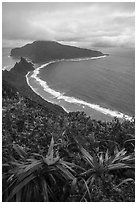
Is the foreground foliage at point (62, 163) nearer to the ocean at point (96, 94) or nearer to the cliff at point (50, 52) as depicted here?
the ocean at point (96, 94)

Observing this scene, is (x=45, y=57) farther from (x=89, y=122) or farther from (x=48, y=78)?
(x=89, y=122)

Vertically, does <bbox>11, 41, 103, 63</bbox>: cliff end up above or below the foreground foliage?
above

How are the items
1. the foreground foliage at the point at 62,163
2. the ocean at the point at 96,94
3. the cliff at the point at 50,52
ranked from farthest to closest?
the cliff at the point at 50,52
the ocean at the point at 96,94
the foreground foliage at the point at 62,163

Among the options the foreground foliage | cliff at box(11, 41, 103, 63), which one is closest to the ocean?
cliff at box(11, 41, 103, 63)

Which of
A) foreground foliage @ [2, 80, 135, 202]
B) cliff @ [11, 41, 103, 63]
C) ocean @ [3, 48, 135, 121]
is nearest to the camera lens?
foreground foliage @ [2, 80, 135, 202]

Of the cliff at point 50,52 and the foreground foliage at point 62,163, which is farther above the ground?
the cliff at point 50,52

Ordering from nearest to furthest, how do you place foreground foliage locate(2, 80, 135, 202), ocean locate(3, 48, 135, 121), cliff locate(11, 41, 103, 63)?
1. foreground foliage locate(2, 80, 135, 202)
2. ocean locate(3, 48, 135, 121)
3. cliff locate(11, 41, 103, 63)

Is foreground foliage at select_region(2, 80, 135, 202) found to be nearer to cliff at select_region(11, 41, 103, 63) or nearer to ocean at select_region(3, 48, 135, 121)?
ocean at select_region(3, 48, 135, 121)

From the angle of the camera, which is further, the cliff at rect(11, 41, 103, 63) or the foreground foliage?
the cliff at rect(11, 41, 103, 63)

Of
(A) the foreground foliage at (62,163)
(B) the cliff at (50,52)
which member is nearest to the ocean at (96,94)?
(B) the cliff at (50,52)
